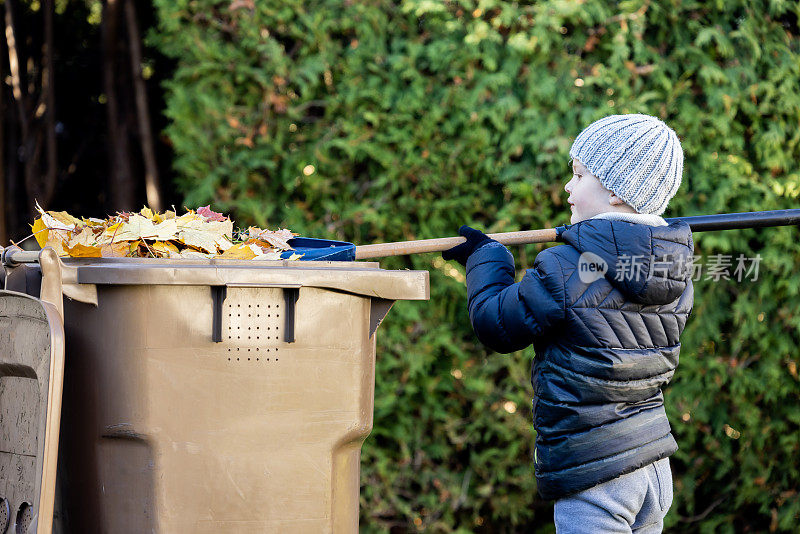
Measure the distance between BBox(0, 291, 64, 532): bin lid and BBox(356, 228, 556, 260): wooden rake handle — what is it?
0.98 m

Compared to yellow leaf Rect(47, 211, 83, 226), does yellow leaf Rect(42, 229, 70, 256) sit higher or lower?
lower

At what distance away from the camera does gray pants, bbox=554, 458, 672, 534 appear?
7.20 ft

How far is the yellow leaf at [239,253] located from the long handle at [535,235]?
14.6 inches

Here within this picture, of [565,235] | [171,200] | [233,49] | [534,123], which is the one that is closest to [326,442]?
[565,235]

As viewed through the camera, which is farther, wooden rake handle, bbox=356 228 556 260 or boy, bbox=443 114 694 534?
wooden rake handle, bbox=356 228 556 260

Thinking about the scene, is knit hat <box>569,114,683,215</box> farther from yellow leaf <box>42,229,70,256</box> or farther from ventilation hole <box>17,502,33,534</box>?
ventilation hole <box>17,502,33,534</box>

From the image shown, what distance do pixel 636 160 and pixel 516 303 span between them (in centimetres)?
51

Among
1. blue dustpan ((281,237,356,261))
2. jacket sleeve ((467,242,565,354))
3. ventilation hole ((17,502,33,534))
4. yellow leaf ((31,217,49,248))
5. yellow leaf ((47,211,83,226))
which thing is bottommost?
ventilation hole ((17,502,33,534))

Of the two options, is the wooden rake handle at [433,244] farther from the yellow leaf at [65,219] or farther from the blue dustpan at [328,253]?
the yellow leaf at [65,219]

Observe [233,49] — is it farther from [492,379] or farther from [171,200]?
[492,379]

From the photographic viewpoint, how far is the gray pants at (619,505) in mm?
2195

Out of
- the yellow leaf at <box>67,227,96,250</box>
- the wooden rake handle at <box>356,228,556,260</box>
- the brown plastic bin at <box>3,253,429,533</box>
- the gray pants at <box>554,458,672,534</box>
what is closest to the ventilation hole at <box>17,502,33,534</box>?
the brown plastic bin at <box>3,253,429,533</box>

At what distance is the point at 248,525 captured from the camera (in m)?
2.33

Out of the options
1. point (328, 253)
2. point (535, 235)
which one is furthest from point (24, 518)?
point (535, 235)
